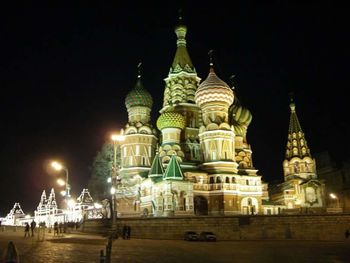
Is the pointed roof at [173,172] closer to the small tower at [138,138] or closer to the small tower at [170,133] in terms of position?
the small tower at [170,133]

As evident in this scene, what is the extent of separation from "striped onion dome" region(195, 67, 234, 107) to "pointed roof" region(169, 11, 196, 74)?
6.40 meters

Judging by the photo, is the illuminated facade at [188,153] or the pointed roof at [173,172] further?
the illuminated facade at [188,153]

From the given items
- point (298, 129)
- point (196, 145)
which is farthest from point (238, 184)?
point (298, 129)

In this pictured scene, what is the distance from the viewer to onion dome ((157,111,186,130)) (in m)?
48.1

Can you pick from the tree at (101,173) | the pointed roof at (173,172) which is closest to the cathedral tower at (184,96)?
the pointed roof at (173,172)

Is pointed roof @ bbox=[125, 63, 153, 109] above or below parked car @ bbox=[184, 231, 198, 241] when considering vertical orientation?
above

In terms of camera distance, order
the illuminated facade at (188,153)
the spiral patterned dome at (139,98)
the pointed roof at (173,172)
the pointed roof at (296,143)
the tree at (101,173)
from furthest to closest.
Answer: the tree at (101,173) < the pointed roof at (296,143) < the spiral patterned dome at (139,98) < the illuminated facade at (188,153) < the pointed roof at (173,172)

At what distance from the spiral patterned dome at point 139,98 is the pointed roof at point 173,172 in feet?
48.2

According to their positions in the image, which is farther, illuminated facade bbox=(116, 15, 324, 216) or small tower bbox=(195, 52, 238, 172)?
small tower bbox=(195, 52, 238, 172)

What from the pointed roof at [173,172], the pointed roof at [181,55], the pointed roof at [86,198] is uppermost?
the pointed roof at [181,55]

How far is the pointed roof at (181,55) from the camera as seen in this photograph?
55250 mm

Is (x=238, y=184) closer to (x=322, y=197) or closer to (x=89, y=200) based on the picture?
(x=322, y=197)

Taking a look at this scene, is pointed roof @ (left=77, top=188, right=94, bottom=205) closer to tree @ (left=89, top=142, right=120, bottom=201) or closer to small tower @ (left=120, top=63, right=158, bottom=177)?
tree @ (left=89, top=142, right=120, bottom=201)

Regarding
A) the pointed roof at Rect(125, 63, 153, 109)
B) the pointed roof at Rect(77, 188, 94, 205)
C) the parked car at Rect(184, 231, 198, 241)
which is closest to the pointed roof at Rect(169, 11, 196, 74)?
the pointed roof at Rect(125, 63, 153, 109)
